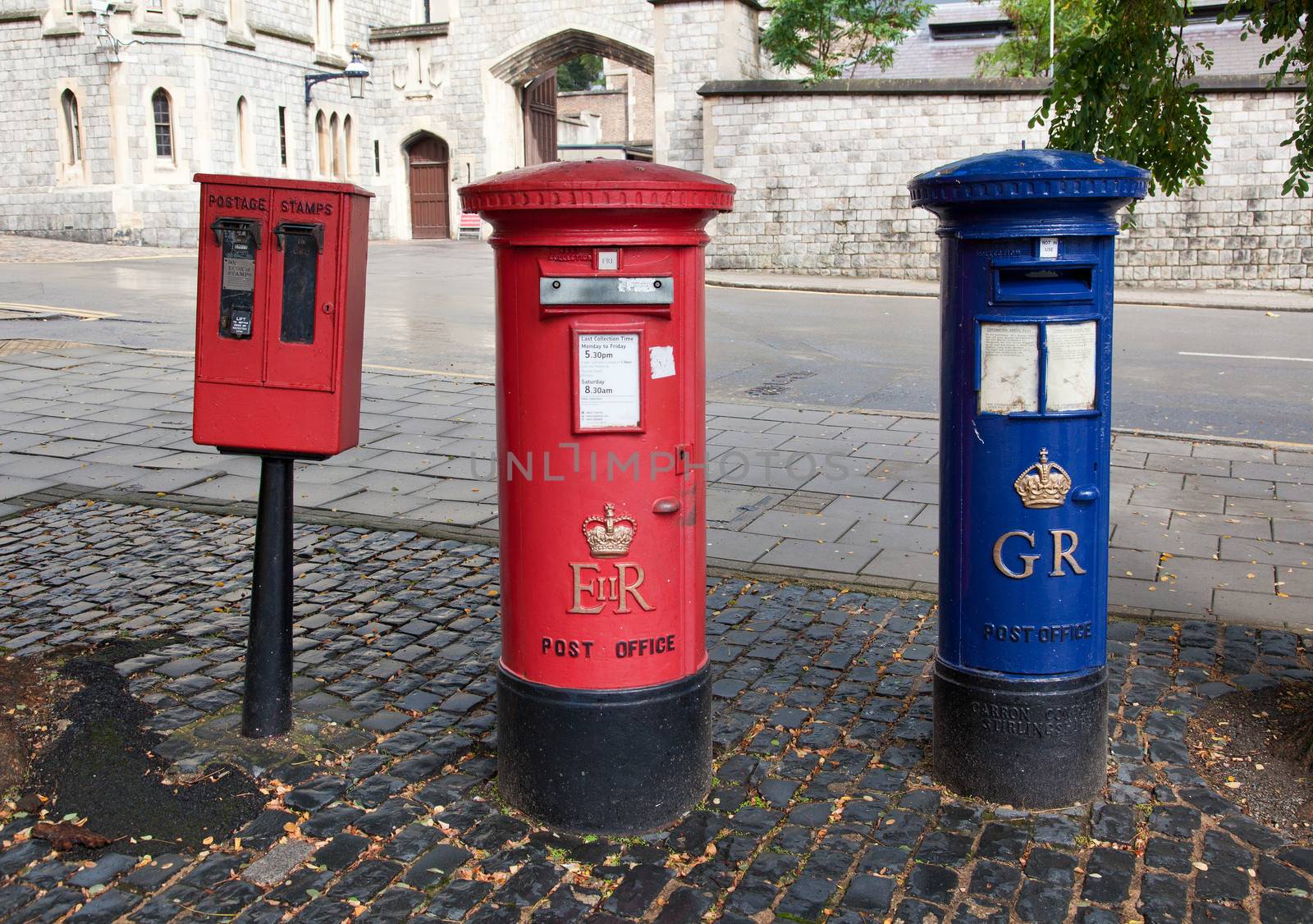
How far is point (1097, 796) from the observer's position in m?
3.56

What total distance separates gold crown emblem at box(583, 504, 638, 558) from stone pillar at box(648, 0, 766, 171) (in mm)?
20648

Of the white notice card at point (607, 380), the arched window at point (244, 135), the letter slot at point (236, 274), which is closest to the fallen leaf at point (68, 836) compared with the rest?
the letter slot at point (236, 274)

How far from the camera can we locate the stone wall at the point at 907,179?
19.6 m

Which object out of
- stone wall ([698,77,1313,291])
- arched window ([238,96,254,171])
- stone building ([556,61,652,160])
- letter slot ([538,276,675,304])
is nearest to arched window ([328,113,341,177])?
arched window ([238,96,254,171])

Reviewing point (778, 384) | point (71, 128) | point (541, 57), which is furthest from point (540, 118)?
point (778, 384)

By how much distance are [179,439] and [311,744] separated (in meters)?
4.88

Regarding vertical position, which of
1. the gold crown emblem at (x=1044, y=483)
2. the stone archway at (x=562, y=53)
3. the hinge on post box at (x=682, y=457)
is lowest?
the gold crown emblem at (x=1044, y=483)

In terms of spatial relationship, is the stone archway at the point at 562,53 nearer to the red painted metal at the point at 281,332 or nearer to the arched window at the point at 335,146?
the arched window at the point at 335,146

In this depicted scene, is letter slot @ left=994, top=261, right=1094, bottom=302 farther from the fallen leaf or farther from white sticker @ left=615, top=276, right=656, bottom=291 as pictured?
the fallen leaf

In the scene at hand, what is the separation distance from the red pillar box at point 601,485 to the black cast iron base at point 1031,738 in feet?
2.52

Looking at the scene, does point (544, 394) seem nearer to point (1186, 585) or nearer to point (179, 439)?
point (1186, 585)

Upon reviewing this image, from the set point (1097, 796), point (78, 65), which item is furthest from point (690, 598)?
point (78, 65)

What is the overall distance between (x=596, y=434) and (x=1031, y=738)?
1491 mm

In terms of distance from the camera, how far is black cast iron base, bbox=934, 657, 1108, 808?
138 inches
